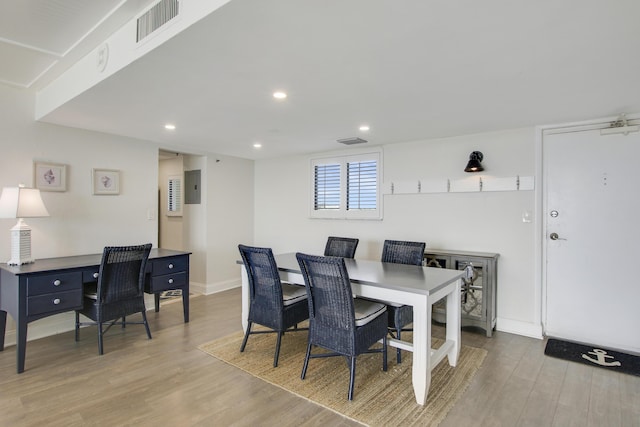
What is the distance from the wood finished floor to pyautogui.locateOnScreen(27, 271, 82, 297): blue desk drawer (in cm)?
60

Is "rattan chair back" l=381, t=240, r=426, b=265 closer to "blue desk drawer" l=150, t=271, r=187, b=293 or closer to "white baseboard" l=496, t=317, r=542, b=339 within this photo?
"white baseboard" l=496, t=317, r=542, b=339

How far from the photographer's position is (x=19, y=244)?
9.89 ft

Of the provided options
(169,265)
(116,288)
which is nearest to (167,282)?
(169,265)

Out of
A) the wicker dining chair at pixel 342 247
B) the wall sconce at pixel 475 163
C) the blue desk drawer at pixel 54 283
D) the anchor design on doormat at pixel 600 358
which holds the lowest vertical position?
the anchor design on doormat at pixel 600 358

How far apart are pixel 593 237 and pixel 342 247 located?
8.17 feet

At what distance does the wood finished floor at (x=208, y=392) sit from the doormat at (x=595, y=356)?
113mm

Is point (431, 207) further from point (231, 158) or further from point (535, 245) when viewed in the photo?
point (231, 158)

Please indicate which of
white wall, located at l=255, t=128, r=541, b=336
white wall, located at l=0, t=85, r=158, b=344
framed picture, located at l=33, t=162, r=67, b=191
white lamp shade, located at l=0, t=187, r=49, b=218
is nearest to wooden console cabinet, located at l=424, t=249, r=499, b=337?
white wall, located at l=255, t=128, r=541, b=336

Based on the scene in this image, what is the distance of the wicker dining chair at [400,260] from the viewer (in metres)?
2.78

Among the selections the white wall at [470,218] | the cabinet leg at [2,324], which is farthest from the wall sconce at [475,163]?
the cabinet leg at [2,324]

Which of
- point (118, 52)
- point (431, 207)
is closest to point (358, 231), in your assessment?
point (431, 207)

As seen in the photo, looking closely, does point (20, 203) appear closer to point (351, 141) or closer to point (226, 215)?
point (226, 215)

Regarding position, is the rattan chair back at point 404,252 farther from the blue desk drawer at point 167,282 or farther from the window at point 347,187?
the blue desk drawer at point 167,282

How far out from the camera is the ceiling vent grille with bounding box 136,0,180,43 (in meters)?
1.72
